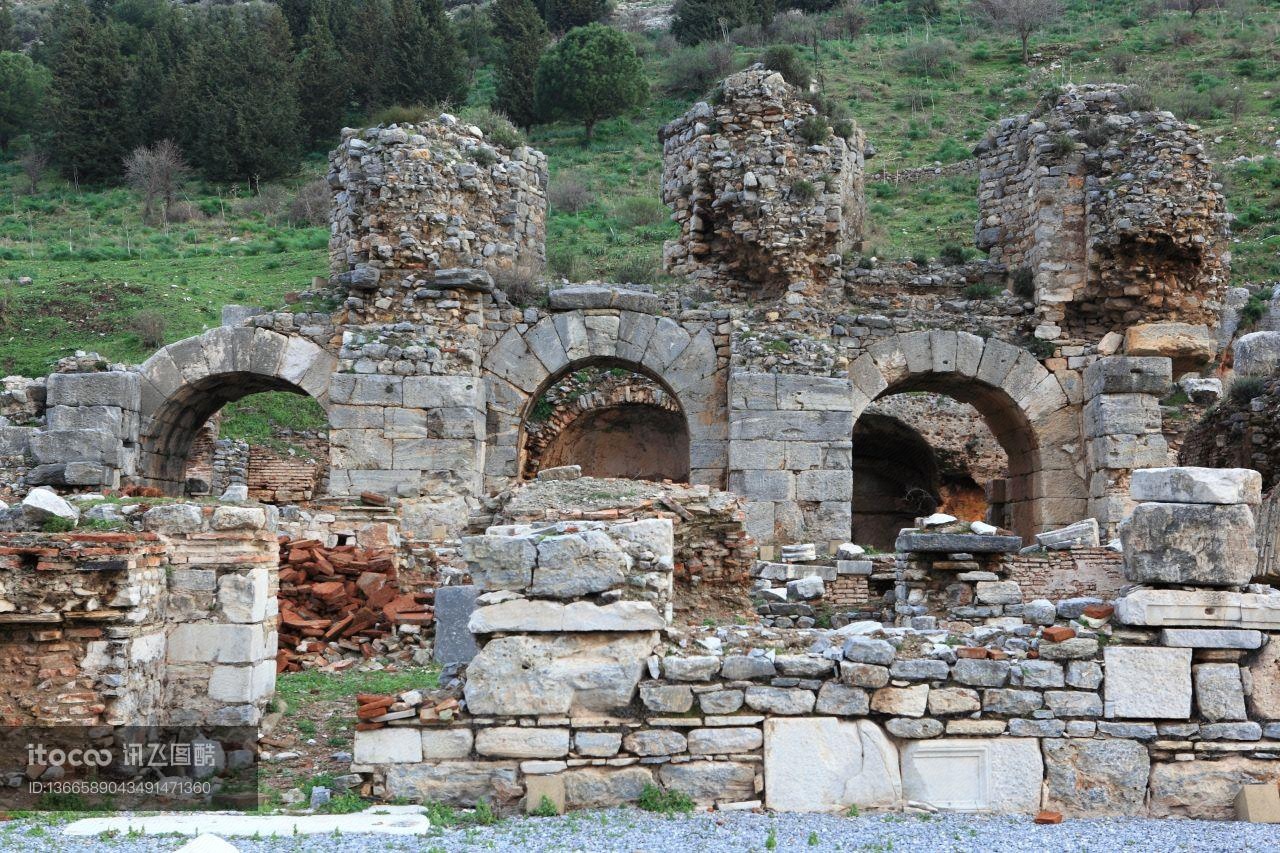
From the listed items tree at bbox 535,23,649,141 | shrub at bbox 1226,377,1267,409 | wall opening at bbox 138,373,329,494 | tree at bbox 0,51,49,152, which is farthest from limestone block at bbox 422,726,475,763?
tree at bbox 0,51,49,152

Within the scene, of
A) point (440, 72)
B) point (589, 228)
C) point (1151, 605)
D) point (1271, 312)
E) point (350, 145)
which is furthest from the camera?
point (440, 72)

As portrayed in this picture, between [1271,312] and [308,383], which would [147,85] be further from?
[1271,312]

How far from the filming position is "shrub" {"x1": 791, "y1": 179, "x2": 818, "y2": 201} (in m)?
14.2

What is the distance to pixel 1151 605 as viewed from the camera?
650 centimetres

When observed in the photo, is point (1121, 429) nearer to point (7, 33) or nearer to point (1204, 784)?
point (1204, 784)

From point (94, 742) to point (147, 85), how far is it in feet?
125

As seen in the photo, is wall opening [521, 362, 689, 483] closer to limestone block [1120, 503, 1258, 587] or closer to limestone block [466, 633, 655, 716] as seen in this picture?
limestone block [1120, 503, 1258, 587]

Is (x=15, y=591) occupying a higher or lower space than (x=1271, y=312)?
lower

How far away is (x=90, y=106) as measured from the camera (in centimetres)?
3969

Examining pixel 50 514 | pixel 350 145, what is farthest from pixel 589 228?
pixel 50 514

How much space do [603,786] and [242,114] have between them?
119ft

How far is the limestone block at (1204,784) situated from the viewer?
630 centimetres

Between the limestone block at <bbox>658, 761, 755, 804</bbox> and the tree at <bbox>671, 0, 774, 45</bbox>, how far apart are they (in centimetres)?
4088

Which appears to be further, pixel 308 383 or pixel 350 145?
pixel 350 145
